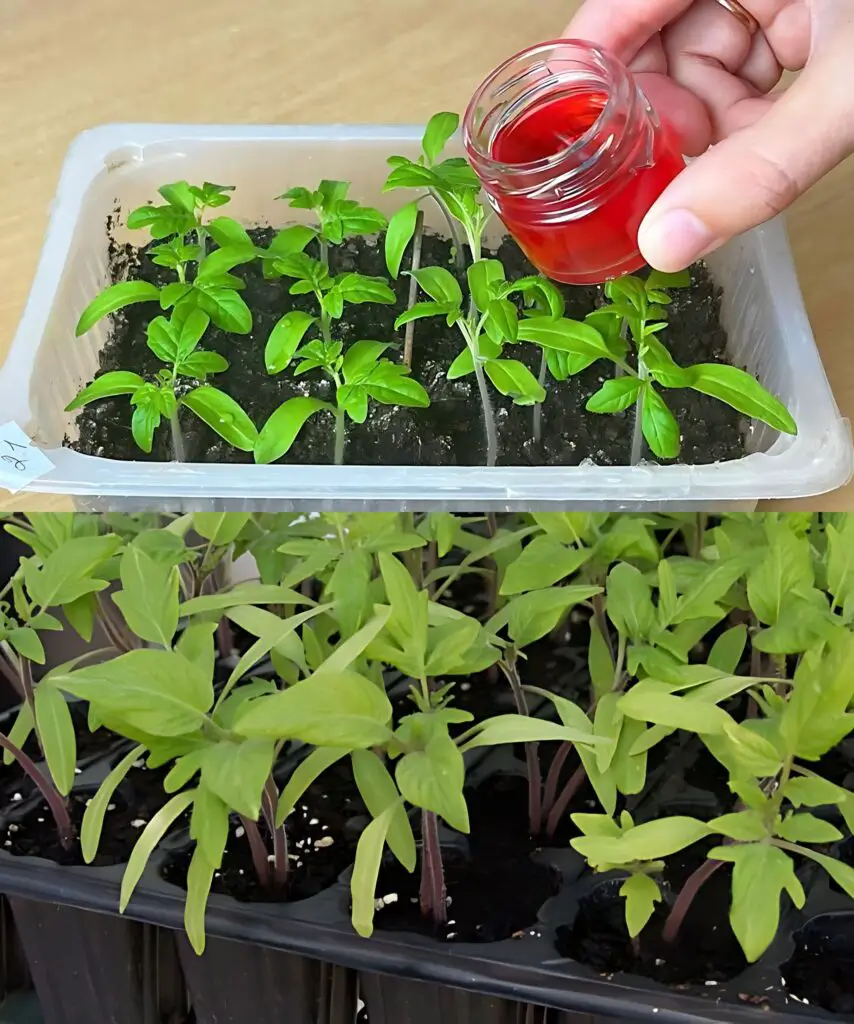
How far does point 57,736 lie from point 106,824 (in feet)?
0.25

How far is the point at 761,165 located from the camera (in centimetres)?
50

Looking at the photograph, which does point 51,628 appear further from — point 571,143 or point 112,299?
point 571,143

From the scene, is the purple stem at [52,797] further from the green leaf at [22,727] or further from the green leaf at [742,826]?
the green leaf at [742,826]

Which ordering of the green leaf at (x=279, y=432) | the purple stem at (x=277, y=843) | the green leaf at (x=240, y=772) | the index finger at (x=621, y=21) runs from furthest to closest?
1. the index finger at (x=621, y=21)
2. the green leaf at (x=279, y=432)
3. the purple stem at (x=277, y=843)
4. the green leaf at (x=240, y=772)

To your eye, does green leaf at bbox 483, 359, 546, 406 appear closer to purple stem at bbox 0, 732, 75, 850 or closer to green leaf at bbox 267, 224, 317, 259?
green leaf at bbox 267, 224, 317, 259

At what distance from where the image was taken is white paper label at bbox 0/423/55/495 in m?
0.56

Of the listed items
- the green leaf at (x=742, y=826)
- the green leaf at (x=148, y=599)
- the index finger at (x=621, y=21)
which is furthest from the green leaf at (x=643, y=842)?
the index finger at (x=621, y=21)

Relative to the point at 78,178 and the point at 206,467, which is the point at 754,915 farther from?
the point at 78,178

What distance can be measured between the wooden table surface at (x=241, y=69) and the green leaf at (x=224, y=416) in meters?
0.25

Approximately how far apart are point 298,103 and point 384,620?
1.95 ft

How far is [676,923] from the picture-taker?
0.49 m

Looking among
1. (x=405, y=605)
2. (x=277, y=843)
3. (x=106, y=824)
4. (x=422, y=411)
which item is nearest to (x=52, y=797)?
(x=106, y=824)

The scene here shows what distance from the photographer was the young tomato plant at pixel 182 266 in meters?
0.64

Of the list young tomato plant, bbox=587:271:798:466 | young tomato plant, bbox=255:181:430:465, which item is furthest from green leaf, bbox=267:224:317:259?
young tomato plant, bbox=587:271:798:466
